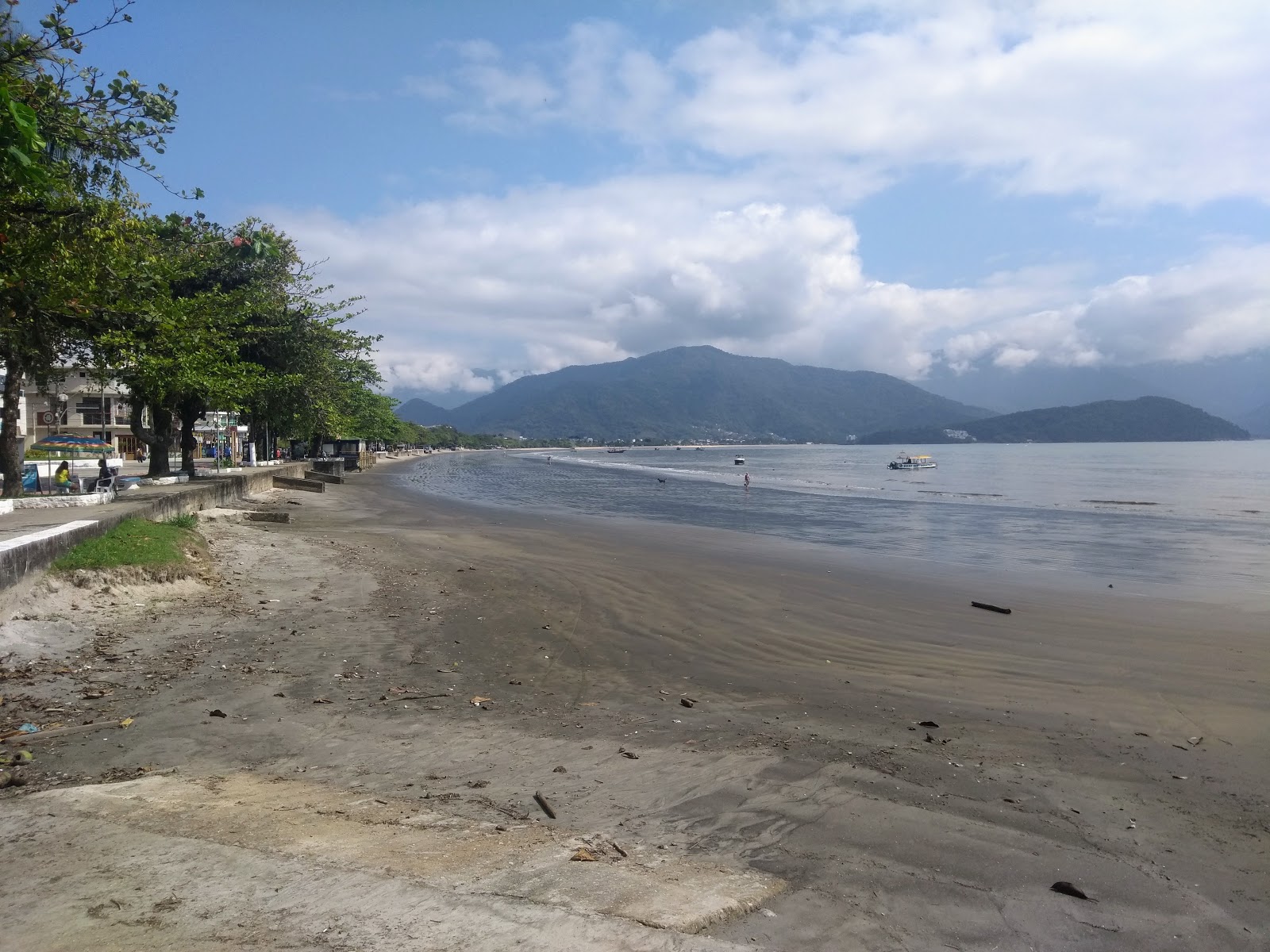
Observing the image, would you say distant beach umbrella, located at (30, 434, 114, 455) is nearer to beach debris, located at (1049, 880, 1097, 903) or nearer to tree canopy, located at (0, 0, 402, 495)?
tree canopy, located at (0, 0, 402, 495)

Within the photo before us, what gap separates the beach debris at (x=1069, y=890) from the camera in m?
4.75

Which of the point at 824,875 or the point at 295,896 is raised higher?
the point at 295,896

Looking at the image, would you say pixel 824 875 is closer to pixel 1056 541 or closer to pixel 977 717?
pixel 977 717

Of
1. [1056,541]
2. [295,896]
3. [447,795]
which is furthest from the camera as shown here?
[1056,541]

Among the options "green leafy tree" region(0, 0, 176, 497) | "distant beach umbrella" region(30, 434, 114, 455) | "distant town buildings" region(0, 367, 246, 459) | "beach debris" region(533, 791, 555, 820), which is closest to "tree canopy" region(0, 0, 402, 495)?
"green leafy tree" region(0, 0, 176, 497)

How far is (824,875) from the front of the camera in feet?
15.6

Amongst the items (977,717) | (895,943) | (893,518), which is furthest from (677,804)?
(893,518)

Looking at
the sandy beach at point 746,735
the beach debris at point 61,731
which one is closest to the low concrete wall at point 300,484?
the sandy beach at point 746,735

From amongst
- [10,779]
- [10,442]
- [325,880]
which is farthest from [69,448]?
[325,880]

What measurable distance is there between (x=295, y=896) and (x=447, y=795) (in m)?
1.91

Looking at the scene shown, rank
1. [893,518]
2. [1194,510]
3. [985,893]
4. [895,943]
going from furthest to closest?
[1194,510]
[893,518]
[985,893]
[895,943]

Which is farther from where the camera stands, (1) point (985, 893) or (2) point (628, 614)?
(2) point (628, 614)

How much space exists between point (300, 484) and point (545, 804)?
37.8 meters

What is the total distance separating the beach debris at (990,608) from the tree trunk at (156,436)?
24.4m
